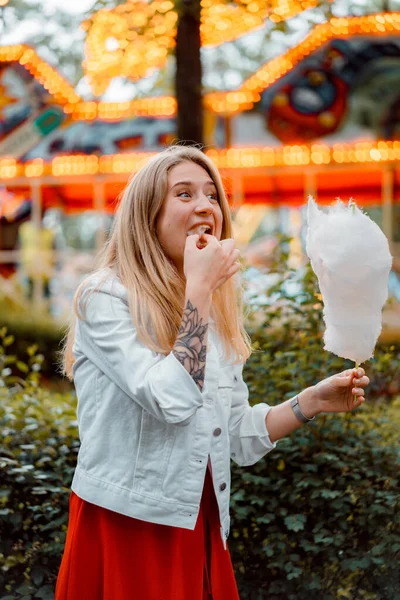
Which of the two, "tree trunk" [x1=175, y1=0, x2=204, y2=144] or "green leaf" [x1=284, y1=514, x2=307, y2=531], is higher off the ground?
"tree trunk" [x1=175, y1=0, x2=204, y2=144]

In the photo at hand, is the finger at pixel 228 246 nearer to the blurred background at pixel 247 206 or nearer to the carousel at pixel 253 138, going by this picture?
the blurred background at pixel 247 206

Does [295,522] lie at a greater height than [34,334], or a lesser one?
greater

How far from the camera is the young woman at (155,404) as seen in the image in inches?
84.3

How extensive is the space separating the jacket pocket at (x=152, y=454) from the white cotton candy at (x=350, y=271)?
0.61m

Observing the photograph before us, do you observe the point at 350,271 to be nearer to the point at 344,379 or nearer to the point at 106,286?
the point at 344,379

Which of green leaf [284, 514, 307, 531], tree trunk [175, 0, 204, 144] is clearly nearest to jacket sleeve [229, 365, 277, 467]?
green leaf [284, 514, 307, 531]

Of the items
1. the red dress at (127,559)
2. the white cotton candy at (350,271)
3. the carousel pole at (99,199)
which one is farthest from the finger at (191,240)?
the carousel pole at (99,199)

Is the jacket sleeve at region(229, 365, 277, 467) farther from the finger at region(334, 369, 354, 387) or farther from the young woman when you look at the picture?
the finger at region(334, 369, 354, 387)

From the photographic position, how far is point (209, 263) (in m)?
2.17

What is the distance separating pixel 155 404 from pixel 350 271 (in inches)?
27.8

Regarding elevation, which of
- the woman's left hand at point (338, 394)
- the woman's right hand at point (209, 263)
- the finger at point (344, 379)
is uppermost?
the woman's right hand at point (209, 263)

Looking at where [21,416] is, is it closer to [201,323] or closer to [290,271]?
[290,271]

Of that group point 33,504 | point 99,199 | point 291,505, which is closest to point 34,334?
point 99,199

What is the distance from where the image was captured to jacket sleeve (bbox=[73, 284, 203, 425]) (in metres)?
2.02
